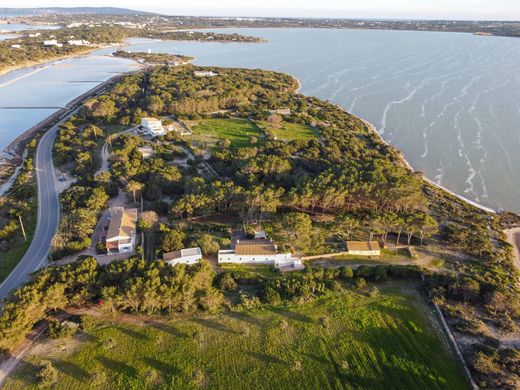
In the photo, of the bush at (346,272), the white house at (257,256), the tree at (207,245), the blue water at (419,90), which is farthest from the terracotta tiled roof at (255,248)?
the blue water at (419,90)

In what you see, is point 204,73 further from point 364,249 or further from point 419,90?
point 364,249

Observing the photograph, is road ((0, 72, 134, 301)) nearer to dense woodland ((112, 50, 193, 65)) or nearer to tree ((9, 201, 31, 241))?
tree ((9, 201, 31, 241))

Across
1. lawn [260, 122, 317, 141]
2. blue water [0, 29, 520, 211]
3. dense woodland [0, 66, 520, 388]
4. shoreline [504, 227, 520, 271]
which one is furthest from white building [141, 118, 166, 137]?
shoreline [504, 227, 520, 271]

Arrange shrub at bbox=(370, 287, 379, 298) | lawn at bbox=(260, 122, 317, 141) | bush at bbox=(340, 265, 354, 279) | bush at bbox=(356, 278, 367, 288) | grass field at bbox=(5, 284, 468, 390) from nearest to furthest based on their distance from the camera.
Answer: grass field at bbox=(5, 284, 468, 390) < shrub at bbox=(370, 287, 379, 298) < bush at bbox=(356, 278, 367, 288) < bush at bbox=(340, 265, 354, 279) < lawn at bbox=(260, 122, 317, 141)

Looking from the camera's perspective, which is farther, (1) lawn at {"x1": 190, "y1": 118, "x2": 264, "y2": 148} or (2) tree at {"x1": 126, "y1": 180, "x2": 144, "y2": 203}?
(1) lawn at {"x1": 190, "y1": 118, "x2": 264, "y2": 148}

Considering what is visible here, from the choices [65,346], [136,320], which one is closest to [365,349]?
[136,320]

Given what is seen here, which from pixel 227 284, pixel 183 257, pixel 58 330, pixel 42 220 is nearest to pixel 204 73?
pixel 42 220

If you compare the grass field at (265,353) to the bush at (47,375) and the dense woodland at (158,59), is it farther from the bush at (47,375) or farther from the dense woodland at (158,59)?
the dense woodland at (158,59)
